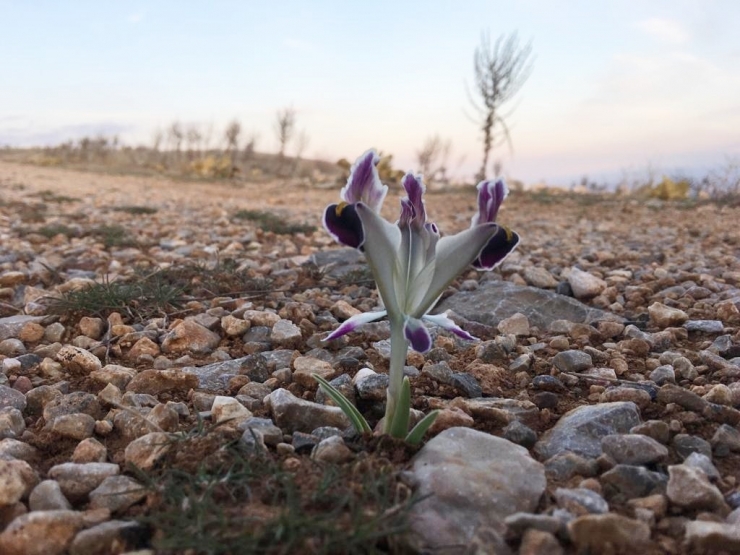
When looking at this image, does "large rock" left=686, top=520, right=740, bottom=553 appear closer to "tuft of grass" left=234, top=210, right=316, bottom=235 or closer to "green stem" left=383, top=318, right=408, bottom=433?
"green stem" left=383, top=318, right=408, bottom=433

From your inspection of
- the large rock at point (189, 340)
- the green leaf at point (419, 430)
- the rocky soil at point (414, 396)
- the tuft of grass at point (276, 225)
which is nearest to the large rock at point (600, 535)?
the rocky soil at point (414, 396)

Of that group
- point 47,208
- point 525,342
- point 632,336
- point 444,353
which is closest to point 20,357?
point 444,353

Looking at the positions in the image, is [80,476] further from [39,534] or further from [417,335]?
[417,335]

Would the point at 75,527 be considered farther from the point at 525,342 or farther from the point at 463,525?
the point at 525,342

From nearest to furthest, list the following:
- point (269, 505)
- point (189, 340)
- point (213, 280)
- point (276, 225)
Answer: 1. point (269, 505)
2. point (189, 340)
3. point (213, 280)
4. point (276, 225)

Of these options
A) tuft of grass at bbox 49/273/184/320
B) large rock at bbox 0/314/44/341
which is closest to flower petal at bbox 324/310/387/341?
tuft of grass at bbox 49/273/184/320

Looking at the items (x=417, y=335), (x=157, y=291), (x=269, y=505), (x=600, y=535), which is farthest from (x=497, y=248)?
(x=157, y=291)

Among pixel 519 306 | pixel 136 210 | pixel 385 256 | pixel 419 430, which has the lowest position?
pixel 419 430
